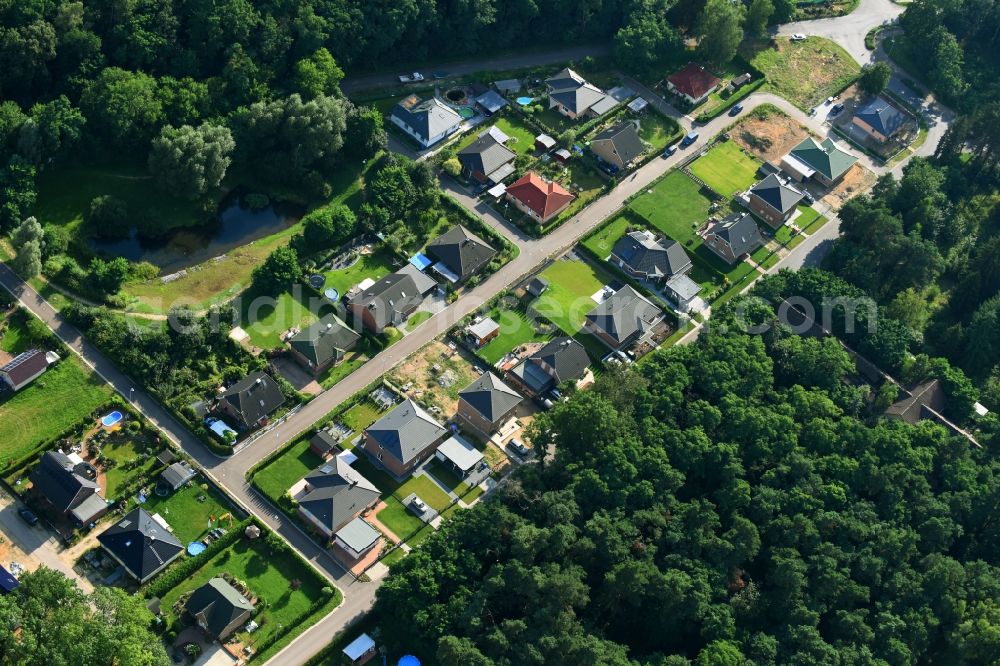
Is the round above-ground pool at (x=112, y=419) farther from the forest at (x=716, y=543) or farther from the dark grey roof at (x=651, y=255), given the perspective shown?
the dark grey roof at (x=651, y=255)

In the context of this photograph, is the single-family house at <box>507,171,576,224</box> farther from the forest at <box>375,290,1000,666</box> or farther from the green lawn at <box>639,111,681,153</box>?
the forest at <box>375,290,1000,666</box>

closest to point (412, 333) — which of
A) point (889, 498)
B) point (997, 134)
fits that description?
point (889, 498)

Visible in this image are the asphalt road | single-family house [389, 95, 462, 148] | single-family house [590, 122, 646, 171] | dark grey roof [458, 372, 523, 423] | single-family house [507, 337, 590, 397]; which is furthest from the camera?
the asphalt road

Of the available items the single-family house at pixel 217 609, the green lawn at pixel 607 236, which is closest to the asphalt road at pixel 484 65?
the green lawn at pixel 607 236

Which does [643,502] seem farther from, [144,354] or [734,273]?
[144,354]

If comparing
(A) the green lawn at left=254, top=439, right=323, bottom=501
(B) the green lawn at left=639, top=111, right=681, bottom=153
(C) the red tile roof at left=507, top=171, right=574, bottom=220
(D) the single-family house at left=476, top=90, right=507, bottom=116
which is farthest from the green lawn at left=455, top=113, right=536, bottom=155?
(A) the green lawn at left=254, top=439, right=323, bottom=501

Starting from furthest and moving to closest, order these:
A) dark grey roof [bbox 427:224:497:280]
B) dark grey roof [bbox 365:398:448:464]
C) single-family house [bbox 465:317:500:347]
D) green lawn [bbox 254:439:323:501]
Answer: dark grey roof [bbox 427:224:497:280] → single-family house [bbox 465:317:500:347] → dark grey roof [bbox 365:398:448:464] → green lawn [bbox 254:439:323:501]
